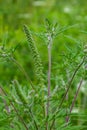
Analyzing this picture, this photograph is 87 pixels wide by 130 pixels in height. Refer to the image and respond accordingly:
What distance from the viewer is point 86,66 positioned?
147 centimetres

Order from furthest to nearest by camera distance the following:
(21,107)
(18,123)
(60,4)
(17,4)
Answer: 1. (60,4)
2. (17,4)
3. (18,123)
4. (21,107)

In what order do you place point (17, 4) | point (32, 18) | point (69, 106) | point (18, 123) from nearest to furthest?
point (18, 123)
point (69, 106)
point (32, 18)
point (17, 4)

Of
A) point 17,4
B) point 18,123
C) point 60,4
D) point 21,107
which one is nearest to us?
point 21,107

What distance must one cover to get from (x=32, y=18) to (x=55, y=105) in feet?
12.6

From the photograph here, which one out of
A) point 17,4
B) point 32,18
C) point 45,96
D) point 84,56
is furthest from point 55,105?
point 17,4

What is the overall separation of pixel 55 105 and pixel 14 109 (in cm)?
16

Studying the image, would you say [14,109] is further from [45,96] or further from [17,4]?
[17,4]

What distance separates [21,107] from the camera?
1312 millimetres

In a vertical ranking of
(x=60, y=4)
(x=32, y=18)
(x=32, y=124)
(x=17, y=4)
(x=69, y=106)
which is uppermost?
(x=60, y=4)

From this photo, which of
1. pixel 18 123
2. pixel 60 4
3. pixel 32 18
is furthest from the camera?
pixel 60 4

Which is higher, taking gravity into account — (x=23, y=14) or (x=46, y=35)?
(x=23, y=14)

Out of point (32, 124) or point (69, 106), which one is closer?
point (32, 124)

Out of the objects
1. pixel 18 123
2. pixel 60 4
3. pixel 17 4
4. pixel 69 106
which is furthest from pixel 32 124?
pixel 60 4

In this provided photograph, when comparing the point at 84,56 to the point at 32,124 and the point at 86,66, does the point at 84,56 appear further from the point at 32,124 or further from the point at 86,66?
the point at 32,124
